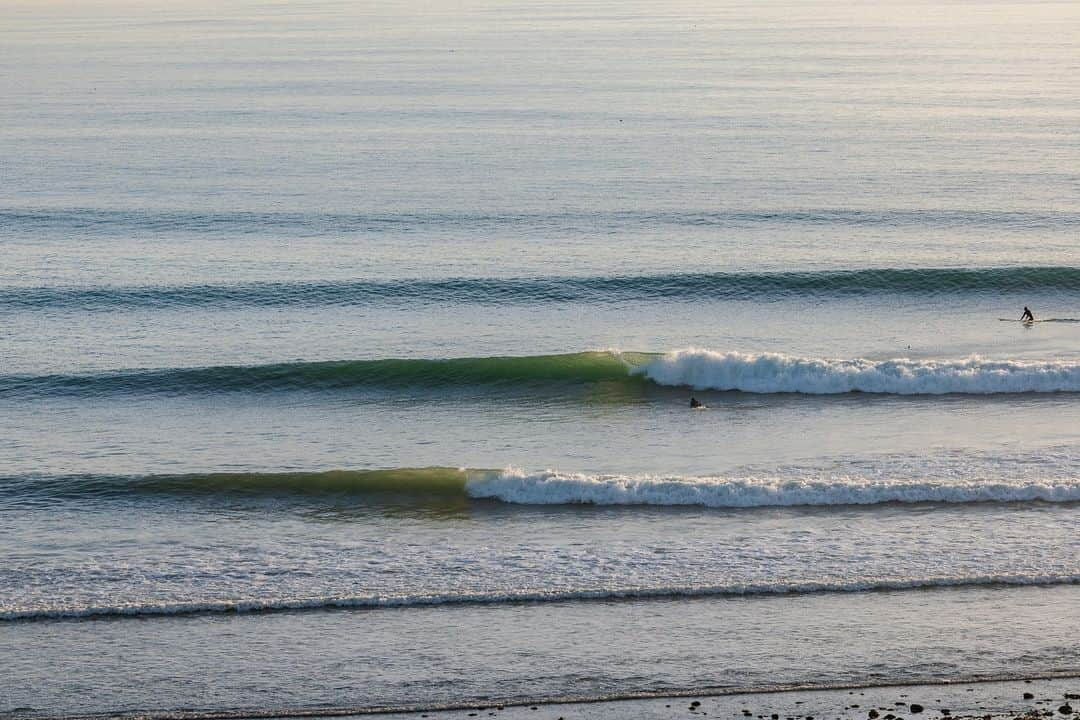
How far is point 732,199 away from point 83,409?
83.4 feet

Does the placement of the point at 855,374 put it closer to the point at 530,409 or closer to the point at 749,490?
the point at 530,409

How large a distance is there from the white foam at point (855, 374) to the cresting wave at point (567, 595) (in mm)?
10747

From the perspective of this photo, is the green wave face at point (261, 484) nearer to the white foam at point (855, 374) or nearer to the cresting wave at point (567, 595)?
the cresting wave at point (567, 595)

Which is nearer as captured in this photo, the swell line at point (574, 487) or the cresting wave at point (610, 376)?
the swell line at point (574, 487)

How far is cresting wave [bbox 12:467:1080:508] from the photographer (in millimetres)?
21203

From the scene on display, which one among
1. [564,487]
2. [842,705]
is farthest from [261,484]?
[842,705]

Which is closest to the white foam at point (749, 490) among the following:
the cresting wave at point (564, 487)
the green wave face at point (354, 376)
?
the cresting wave at point (564, 487)

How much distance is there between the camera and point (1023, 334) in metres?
31.9

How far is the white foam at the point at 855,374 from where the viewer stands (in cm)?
2788

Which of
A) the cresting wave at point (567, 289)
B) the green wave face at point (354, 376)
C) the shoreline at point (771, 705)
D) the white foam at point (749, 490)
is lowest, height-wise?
the shoreline at point (771, 705)

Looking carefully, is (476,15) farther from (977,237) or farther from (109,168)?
(977,237)

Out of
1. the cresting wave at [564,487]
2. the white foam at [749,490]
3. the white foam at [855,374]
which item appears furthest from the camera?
the white foam at [855,374]

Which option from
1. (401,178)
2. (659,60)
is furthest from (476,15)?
(401,178)

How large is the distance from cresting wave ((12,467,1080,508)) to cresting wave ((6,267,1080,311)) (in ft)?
39.4
